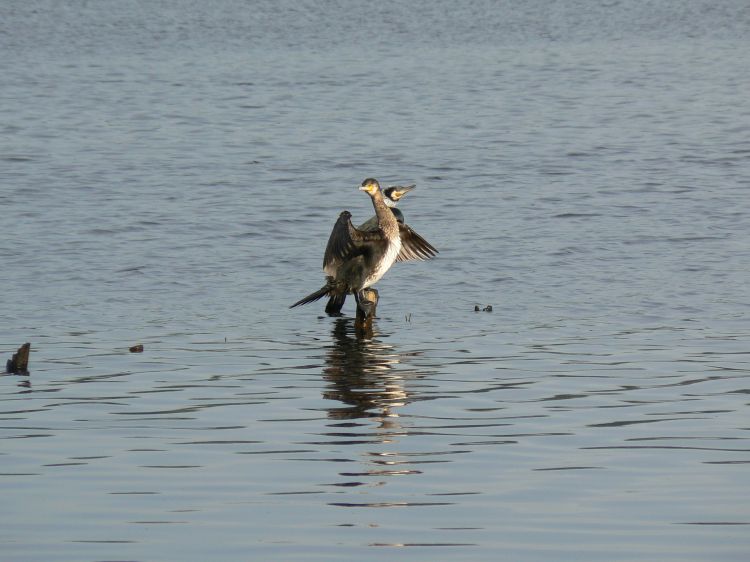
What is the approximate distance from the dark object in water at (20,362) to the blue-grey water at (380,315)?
0.17m

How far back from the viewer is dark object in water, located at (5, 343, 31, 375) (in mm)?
10195

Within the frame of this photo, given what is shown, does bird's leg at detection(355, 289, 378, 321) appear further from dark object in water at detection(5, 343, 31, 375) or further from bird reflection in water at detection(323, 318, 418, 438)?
dark object in water at detection(5, 343, 31, 375)

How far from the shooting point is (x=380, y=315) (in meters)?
13.1

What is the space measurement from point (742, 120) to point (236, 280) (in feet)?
43.1

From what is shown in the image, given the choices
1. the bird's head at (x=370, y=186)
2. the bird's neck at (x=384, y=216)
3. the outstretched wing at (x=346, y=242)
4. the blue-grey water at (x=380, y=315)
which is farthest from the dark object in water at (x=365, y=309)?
the bird's head at (x=370, y=186)

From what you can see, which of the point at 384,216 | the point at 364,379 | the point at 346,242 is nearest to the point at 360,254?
the point at 346,242

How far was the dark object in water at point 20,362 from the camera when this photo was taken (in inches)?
401

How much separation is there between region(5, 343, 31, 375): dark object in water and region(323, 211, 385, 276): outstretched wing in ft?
10.5

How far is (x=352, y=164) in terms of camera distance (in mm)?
21250

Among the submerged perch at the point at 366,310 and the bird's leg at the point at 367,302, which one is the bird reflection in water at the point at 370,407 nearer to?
the submerged perch at the point at 366,310

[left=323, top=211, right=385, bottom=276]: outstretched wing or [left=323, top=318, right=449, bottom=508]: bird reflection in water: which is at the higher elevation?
[left=323, top=211, right=385, bottom=276]: outstretched wing

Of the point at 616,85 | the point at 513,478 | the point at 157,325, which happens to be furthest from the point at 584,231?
the point at 616,85

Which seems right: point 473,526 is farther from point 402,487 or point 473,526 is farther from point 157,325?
point 157,325

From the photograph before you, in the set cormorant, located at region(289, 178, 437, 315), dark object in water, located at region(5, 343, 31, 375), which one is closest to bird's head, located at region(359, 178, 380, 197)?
cormorant, located at region(289, 178, 437, 315)
